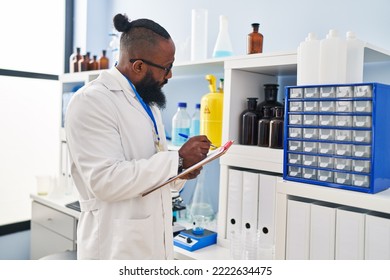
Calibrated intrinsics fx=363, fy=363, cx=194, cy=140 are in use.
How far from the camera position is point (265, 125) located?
1.43m

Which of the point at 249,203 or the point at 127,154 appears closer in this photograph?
the point at 127,154

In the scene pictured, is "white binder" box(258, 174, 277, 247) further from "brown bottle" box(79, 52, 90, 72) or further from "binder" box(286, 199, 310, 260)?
"brown bottle" box(79, 52, 90, 72)

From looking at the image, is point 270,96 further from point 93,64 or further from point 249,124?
point 93,64

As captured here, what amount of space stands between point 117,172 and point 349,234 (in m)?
0.66

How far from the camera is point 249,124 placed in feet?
4.96

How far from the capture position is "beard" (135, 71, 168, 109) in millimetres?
1285

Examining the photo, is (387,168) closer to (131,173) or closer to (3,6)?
(131,173)

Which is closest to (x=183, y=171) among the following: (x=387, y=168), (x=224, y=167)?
(x=224, y=167)

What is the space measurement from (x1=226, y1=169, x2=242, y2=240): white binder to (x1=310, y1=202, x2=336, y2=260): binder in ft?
1.65

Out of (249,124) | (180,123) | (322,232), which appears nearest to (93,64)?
(180,123)

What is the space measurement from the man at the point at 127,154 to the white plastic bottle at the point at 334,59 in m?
0.42

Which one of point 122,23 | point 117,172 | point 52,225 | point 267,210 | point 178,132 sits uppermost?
point 122,23

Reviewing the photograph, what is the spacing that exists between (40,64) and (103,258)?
2.04 m

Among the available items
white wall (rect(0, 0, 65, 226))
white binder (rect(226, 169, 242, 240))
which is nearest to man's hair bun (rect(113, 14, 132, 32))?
white binder (rect(226, 169, 242, 240))
